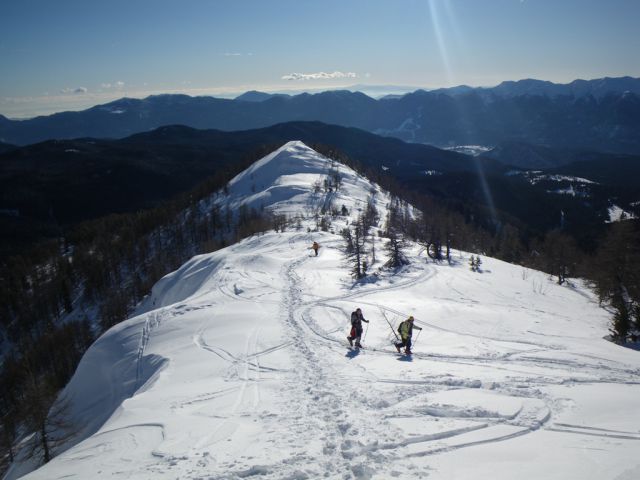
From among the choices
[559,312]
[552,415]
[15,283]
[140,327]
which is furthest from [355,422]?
[15,283]

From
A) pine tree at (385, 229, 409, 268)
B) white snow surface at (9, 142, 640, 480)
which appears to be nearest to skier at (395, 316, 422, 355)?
white snow surface at (9, 142, 640, 480)

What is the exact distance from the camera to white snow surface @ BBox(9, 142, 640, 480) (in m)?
9.89

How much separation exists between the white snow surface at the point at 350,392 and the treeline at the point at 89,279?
165ft

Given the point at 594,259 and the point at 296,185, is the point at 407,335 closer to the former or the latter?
the point at 594,259

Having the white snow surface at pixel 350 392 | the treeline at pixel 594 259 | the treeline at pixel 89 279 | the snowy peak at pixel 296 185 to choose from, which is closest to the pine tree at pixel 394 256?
the treeline at pixel 594 259

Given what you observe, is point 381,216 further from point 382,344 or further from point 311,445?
point 311,445

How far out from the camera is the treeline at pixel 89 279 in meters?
78.1

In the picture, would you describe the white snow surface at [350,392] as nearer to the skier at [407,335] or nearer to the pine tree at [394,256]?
the skier at [407,335]

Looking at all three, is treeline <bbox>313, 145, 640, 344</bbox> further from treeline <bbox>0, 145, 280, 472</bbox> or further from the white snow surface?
treeline <bbox>0, 145, 280, 472</bbox>

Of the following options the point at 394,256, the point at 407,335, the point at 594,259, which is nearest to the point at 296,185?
the point at 394,256

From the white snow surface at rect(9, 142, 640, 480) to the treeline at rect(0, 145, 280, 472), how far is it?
50412 mm

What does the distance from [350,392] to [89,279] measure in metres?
114

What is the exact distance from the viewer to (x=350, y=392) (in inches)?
558

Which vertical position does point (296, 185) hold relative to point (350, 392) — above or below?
above
